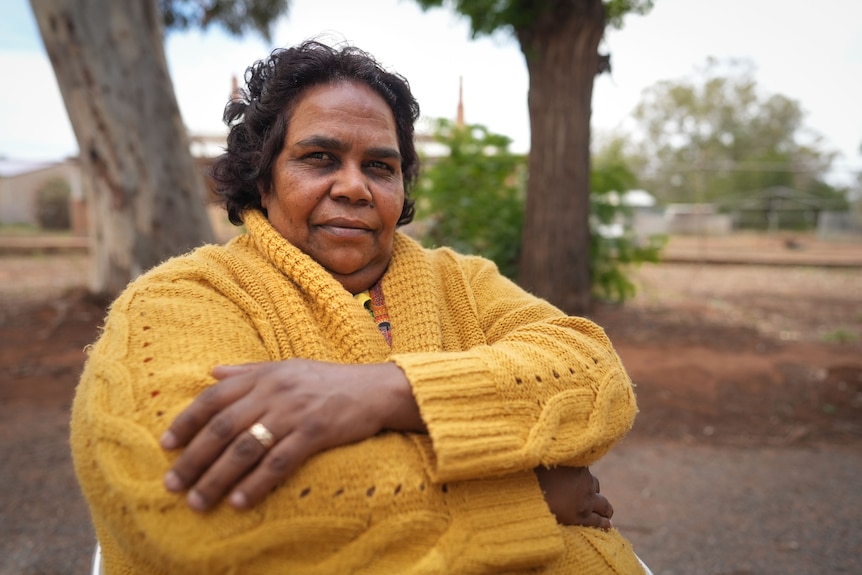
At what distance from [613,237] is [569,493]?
18.8 feet

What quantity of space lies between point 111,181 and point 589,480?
18.6 feet

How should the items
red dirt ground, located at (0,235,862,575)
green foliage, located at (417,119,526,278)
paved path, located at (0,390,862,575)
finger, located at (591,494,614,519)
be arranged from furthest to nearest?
1. green foliage, located at (417,119,526,278)
2. red dirt ground, located at (0,235,862,575)
3. paved path, located at (0,390,862,575)
4. finger, located at (591,494,614,519)

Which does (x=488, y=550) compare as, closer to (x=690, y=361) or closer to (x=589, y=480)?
(x=589, y=480)

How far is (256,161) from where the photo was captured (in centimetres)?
175

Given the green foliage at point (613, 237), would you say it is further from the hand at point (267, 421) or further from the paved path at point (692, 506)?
the hand at point (267, 421)

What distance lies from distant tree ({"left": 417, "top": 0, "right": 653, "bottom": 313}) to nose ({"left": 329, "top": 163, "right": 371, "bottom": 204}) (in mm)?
4425

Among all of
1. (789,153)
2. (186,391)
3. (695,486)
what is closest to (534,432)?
(186,391)

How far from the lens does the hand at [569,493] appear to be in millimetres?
1354

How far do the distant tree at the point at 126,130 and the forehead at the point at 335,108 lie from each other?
15.1 feet

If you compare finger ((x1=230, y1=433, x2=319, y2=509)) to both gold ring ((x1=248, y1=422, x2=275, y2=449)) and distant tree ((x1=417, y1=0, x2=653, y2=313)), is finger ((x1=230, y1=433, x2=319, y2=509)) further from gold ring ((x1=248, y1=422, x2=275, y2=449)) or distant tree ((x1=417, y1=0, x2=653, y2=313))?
distant tree ((x1=417, y1=0, x2=653, y2=313))

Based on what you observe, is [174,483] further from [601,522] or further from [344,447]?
[601,522]

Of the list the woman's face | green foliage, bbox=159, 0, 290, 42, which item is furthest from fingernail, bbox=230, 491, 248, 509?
green foliage, bbox=159, 0, 290, 42

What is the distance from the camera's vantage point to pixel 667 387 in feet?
15.8

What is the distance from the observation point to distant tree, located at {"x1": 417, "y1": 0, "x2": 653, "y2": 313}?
561 cm
